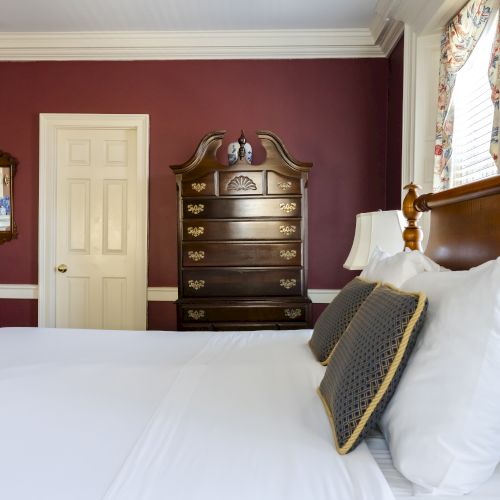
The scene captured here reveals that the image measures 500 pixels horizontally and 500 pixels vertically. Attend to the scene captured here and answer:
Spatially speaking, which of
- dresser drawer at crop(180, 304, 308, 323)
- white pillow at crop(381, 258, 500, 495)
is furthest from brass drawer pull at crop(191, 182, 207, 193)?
white pillow at crop(381, 258, 500, 495)

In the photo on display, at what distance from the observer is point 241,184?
10.4 ft

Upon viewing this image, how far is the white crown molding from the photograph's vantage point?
352cm

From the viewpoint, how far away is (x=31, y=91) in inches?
147

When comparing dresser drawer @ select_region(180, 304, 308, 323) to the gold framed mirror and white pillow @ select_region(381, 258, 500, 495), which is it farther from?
white pillow @ select_region(381, 258, 500, 495)

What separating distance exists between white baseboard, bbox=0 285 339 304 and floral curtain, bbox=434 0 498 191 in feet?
4.48

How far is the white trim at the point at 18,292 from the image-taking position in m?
3.79

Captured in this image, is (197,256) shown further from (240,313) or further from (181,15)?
(181,15)

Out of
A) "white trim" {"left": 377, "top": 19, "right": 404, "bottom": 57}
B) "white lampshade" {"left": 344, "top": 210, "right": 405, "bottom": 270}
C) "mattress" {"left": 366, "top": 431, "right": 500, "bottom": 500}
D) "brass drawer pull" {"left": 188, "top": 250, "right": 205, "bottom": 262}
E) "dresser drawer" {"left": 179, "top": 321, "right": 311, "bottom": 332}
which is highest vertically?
"white trim" {"left": 377, "top": 19, "right": 404, "bottom": 57}

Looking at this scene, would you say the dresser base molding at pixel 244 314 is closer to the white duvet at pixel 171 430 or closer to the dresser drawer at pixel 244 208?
the dresser drawer at pixel 244 208

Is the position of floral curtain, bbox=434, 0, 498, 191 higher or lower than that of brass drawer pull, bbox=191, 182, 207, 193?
higher

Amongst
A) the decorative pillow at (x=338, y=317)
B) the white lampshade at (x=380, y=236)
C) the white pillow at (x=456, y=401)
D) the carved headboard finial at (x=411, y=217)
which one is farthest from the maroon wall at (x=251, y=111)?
the white pillow at (x=456, y=401)

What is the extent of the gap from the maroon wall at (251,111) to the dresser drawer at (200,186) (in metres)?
0.55

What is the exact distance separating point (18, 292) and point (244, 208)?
210cm

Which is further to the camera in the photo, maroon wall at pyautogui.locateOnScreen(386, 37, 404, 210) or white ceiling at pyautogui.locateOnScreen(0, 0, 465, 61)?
maroon wall at pyautogui.locateOnScreen(386, 37, 404, 210)
